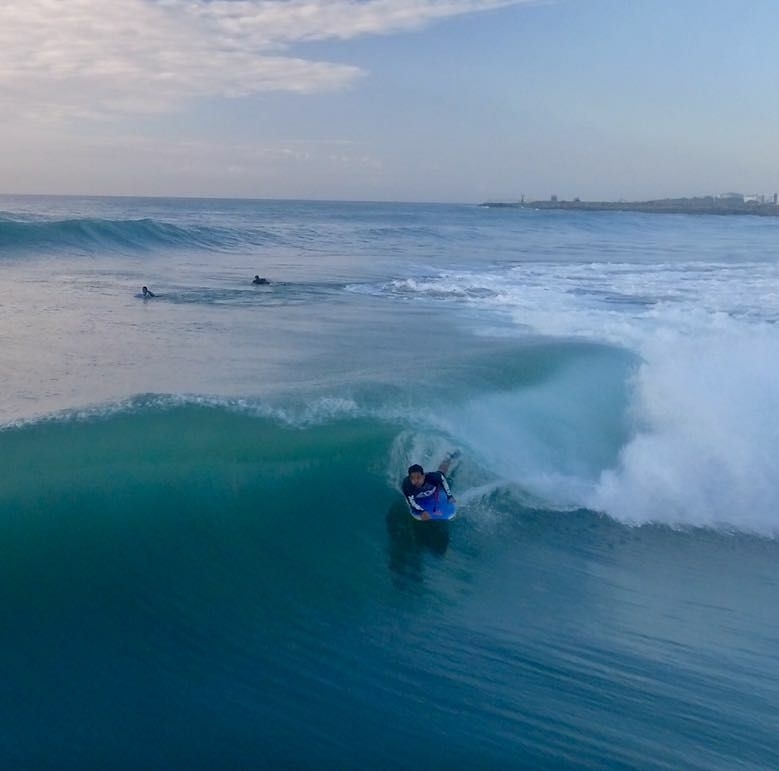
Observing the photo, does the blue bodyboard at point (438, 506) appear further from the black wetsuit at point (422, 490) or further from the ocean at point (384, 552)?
the ocean at point (384, 552)

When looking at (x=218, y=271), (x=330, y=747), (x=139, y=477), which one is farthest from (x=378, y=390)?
(x=218, y=271)

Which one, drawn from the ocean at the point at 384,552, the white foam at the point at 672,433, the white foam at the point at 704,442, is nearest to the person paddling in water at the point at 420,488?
the ocean at the point at 384,552

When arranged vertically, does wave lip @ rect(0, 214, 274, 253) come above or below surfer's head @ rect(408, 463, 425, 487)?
above

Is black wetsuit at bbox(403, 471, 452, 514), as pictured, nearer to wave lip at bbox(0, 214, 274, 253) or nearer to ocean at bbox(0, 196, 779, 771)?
ocean at bbox(0, 196, 779, 771)

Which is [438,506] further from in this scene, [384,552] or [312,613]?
[312,613]

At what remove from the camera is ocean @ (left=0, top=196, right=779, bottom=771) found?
20.7 feet

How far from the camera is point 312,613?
7.75 m

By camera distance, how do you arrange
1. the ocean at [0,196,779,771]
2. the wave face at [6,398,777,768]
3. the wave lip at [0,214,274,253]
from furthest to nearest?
the wave lip at [0,214,274,253] < the ocean at [0,196,779,771] < the wave face at [6,398,777,768]

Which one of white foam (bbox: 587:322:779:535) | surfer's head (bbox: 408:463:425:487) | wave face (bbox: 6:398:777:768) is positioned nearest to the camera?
wave face (bbox: 6:398:777:768)

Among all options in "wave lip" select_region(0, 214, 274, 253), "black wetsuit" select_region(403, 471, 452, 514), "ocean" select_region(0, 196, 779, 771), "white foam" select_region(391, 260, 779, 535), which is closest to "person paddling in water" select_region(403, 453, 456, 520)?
"black wetsuit" select_region(403, 471, 452, 514)

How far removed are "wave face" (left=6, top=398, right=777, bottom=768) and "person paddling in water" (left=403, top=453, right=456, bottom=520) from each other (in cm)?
33

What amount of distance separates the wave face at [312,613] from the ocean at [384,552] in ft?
0.08

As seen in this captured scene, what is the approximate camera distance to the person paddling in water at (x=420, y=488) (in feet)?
30.7

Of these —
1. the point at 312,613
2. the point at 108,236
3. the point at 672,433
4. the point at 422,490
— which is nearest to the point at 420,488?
the point at 422,490
